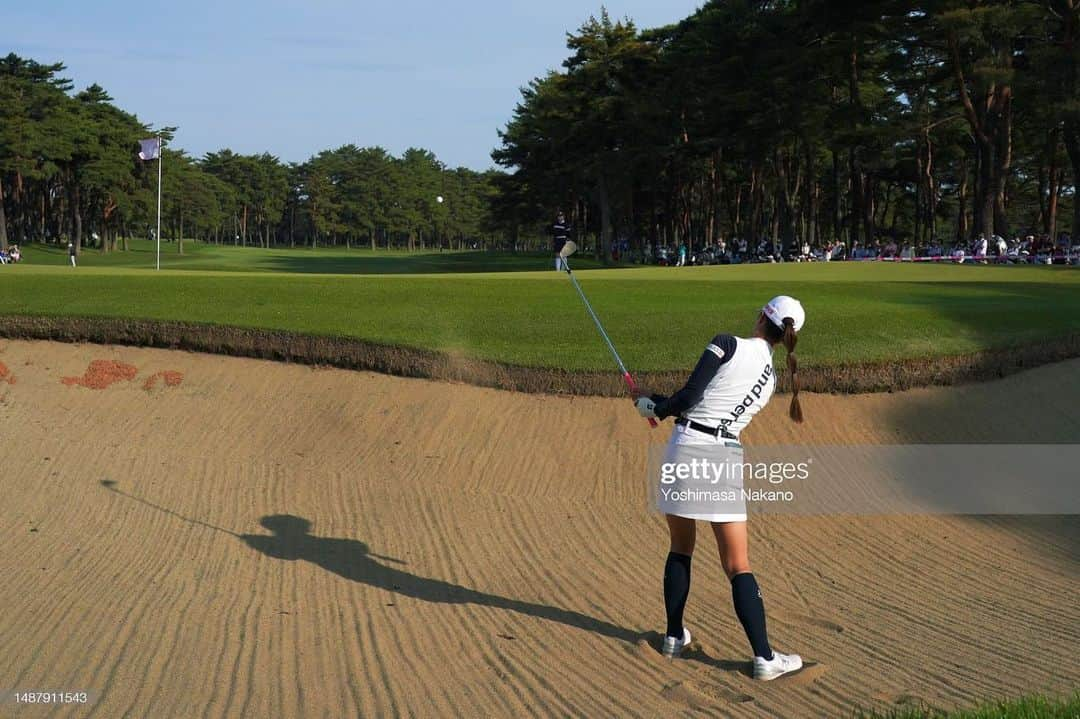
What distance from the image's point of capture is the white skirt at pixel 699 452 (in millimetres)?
6578

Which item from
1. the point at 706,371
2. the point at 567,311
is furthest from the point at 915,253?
the point at 706,371

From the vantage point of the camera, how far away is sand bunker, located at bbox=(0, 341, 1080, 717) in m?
6.71

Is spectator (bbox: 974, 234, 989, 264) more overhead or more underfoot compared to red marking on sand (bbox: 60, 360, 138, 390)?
more overhead

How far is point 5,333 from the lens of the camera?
16.1 metres

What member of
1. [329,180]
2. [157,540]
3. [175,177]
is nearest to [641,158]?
[157,540]

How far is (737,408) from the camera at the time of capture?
659 centimetres

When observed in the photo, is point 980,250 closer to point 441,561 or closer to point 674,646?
point 441,561

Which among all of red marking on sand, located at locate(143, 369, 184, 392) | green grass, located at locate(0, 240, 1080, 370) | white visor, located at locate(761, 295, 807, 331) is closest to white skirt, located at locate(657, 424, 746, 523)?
white visor, located at locate(761, 295, 807, 331)

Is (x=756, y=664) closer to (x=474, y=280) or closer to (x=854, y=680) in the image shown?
(x=854, y=680)

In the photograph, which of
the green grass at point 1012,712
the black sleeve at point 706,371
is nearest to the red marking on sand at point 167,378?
the black sleeve at point 706,371

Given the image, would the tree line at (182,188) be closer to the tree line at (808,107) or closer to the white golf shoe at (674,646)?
the tree line at (808,107)

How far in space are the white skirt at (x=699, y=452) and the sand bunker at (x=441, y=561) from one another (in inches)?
45.3

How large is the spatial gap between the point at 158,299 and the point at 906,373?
41.5 ft

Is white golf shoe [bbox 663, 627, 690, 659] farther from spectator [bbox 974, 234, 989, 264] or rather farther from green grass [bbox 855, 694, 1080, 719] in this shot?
spectator [bbox 974, 234, 989, 264]
